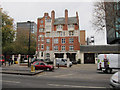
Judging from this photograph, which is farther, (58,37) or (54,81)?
(58,37)

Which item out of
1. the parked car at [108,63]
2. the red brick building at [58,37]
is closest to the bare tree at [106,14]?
the parked car at [108,63]

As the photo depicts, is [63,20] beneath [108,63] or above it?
above

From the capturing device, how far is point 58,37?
50000mm

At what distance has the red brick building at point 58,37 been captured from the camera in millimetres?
48188

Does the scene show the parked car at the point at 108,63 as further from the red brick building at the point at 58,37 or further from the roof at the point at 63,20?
the roof at the point at 63,20

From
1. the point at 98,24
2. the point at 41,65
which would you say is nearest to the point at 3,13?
the point at 41,65

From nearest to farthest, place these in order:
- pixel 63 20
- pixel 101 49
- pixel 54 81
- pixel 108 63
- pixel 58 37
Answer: pixel 54 81, pixel 108 63, pixel 101 49, pixel 58 37, pixel 63 20

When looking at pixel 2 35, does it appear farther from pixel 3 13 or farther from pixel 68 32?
pixel 68 32

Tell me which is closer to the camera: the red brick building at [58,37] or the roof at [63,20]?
the red brick building at [58,37]

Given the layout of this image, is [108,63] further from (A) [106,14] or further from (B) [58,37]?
(B) [58,37]

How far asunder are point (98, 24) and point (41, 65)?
11.8 metres

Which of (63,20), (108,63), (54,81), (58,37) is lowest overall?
(54,81)

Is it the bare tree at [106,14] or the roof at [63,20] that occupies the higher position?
the roof at [63,20]

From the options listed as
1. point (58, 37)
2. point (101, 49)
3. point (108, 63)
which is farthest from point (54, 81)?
point (101, 49)
